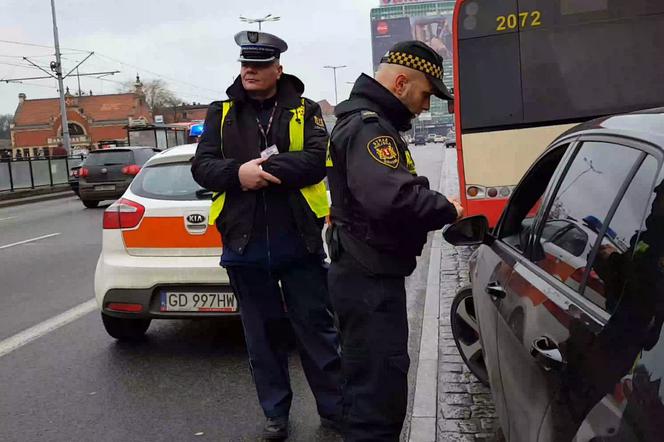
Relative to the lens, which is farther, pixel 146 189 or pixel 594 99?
pixel 594 99

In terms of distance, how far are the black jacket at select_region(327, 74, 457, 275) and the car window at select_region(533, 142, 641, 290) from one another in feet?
1.20

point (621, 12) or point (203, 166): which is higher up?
point (621, 12)

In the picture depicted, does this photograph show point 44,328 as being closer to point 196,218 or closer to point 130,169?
point 196,218

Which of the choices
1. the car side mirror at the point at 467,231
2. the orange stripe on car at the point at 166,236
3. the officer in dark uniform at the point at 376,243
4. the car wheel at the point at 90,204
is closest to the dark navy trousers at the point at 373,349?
the officer in dark uniform at the point at 376,243

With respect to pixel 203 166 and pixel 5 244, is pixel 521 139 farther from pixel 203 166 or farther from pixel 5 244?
pixel 5 244

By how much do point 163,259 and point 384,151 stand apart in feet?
9.06

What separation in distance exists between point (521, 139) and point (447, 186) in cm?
908

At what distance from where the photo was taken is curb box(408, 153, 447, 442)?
136 inches

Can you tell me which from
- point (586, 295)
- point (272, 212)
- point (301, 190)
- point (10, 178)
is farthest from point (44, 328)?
point (10, 178)

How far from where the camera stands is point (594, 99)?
7.30 metres

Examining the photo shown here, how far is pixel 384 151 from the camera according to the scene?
2.42 meters

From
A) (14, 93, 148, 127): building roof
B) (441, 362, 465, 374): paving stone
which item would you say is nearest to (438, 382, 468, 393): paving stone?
(441, 362, 465, 374): paving stone

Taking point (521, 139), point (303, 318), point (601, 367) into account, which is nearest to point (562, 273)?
point (601, 367)

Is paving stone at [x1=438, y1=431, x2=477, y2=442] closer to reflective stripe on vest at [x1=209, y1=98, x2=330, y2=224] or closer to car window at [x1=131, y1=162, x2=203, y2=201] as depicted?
reflective stripe on vest at [x1=209, y1=98, x2=330, y2=224]
